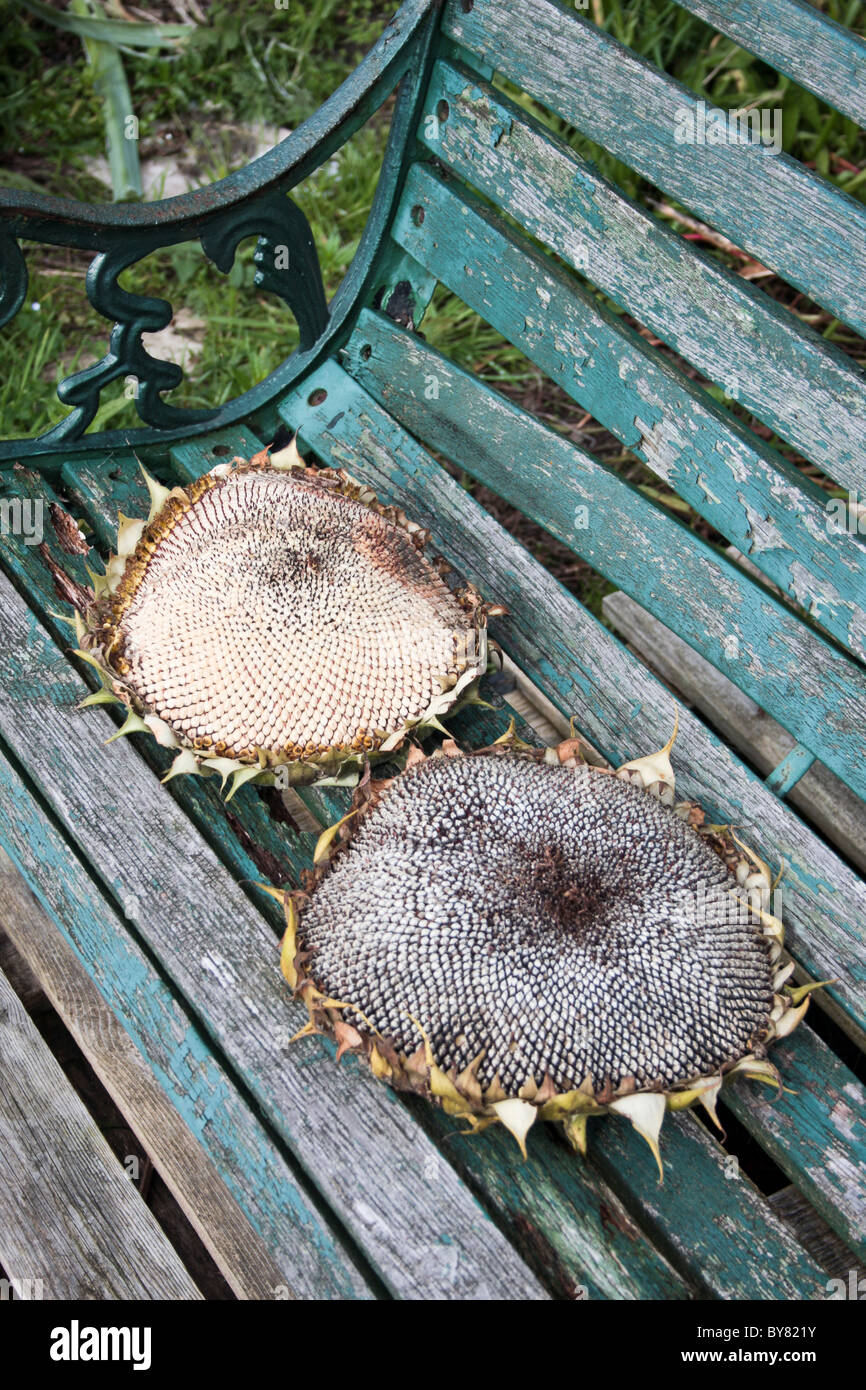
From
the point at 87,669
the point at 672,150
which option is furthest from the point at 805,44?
the point at 87,669

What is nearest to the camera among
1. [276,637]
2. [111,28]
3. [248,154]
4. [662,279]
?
[276,637]

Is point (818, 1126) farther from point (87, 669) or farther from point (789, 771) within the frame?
point (87, 669)

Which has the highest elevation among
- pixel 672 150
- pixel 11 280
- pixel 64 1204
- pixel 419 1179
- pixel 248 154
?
pixel 672 150

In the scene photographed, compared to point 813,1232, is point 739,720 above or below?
above

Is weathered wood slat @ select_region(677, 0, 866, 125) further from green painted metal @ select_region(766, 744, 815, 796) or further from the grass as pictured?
the grass

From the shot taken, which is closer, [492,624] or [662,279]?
[662,279]

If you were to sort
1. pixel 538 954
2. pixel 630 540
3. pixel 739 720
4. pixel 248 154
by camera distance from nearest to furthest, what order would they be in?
pixel 538 954 → pixel 630 540 → pixel 739 720 → pixel 248 154
